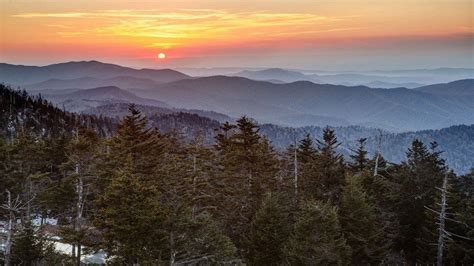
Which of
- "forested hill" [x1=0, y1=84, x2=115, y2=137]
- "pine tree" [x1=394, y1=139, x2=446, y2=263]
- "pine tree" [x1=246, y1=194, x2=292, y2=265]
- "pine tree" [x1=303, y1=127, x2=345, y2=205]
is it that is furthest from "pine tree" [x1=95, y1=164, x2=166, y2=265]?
"forested hill" [x1=0, y1=84, x2=115, y2=137]

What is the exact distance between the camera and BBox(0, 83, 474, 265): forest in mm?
20219

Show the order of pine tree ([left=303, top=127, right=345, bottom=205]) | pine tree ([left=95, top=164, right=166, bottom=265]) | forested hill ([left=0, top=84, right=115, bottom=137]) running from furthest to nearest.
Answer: forested hill ([left=0, top=84, right=115, bottom=137]), pine tree ([left=303, top=127, right=345, bottom=205]), pine tree ([left=95, top=164, right=166, bottom=265])

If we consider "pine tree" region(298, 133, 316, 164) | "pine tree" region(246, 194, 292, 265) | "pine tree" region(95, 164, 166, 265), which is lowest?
"pine tree" region(246, 194, 292, 265)

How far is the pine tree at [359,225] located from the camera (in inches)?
1153

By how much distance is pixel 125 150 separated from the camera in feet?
95.8

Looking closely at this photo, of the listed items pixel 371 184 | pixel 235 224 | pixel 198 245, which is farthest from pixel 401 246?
pixel 198 245

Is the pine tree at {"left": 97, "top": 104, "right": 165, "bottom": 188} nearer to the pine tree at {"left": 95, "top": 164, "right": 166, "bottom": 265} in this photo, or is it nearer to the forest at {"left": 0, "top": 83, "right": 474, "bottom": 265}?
the forest at {"left": 0, "top": 83, "right": 474, "bottom": 265}

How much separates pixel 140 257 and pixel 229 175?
12.8 m

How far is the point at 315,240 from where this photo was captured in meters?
24.7

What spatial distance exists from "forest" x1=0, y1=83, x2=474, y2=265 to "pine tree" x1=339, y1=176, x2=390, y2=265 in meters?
0.07

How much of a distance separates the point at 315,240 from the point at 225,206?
7951 mm

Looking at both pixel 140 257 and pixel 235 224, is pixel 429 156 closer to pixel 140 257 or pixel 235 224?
pixel 235 224

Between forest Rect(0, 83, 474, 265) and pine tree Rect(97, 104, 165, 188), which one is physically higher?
pine tree Rect(97, 104, 165, 188)

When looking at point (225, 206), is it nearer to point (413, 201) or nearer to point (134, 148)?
point (134, 148)
